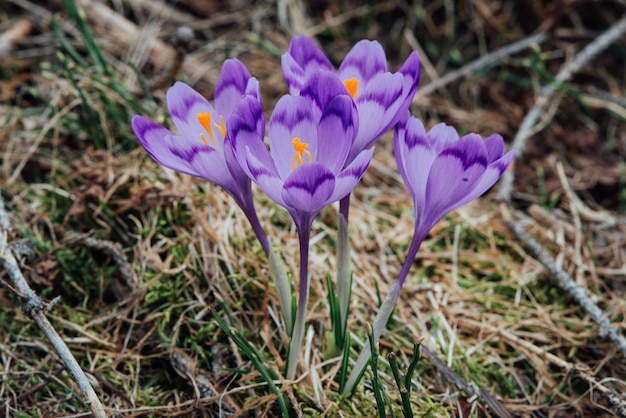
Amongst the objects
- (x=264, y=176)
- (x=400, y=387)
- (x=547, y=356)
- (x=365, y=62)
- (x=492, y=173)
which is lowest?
(x=547, y=356)

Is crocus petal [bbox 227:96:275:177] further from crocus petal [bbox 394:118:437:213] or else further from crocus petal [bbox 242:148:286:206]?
crocus petal [bbox 394:118:437:213]

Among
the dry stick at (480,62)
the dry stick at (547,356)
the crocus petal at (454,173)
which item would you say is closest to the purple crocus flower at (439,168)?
the crocus petal at (454,173)

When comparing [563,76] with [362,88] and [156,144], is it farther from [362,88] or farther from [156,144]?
[156,144]

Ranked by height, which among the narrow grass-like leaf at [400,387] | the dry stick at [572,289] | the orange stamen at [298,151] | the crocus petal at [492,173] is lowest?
the dry stick at [572,289]

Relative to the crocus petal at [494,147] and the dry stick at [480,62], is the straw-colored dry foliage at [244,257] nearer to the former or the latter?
the dry stick at [480,62]

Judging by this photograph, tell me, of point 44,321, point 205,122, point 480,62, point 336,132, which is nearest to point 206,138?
point 205,122

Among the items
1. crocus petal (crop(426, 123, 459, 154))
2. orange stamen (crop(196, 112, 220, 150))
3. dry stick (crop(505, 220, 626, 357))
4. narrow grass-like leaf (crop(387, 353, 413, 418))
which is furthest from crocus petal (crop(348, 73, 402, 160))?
dry stick (crop(505, 220, 626, 357))

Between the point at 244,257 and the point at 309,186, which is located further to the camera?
the point at 244,257
